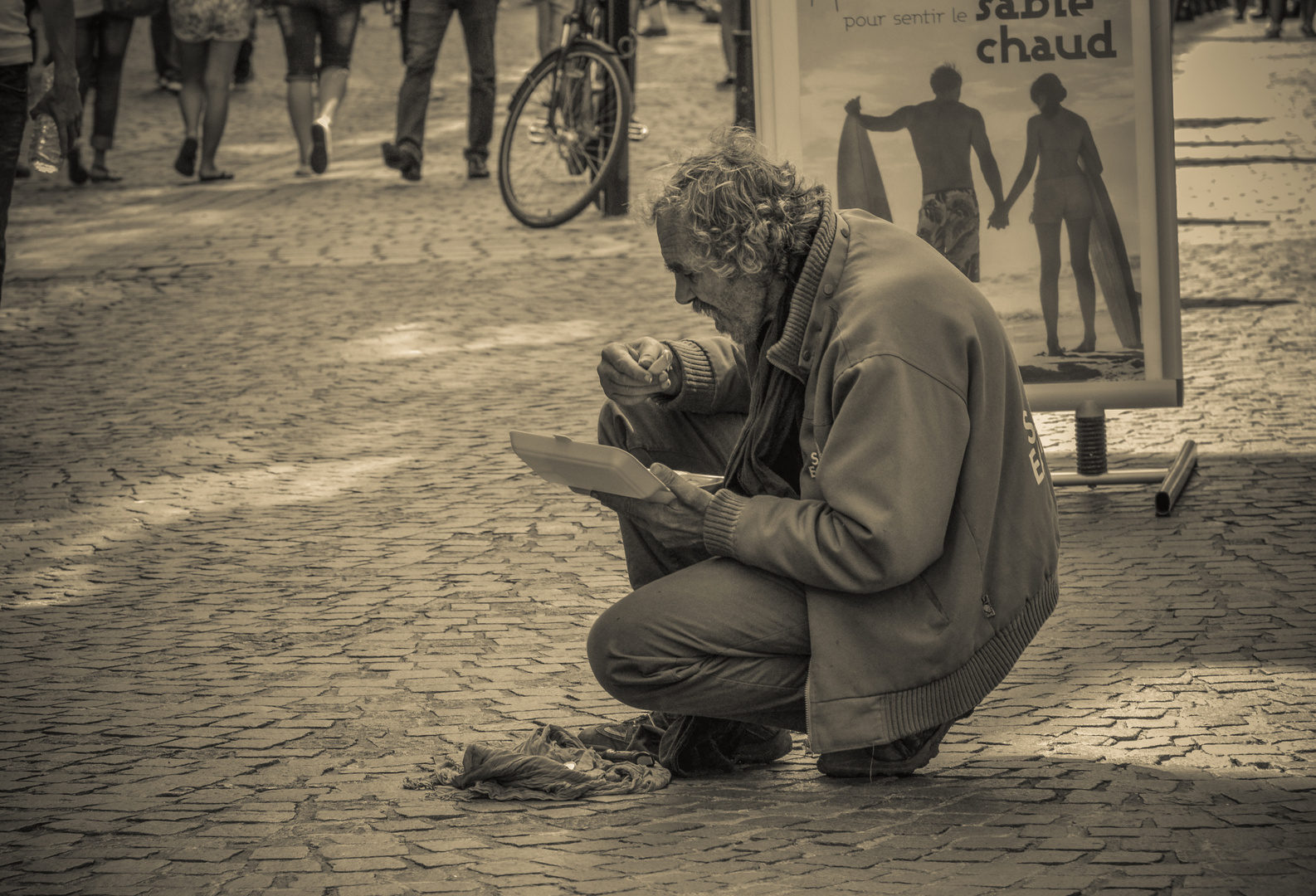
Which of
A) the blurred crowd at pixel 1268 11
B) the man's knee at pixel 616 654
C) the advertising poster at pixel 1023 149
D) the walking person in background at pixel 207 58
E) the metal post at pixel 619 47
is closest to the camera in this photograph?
the man's knee at pixel 616 654

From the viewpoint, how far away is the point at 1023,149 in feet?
14.6

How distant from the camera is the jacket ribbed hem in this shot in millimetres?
2658

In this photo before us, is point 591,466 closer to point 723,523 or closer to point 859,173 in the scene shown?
point 723,523

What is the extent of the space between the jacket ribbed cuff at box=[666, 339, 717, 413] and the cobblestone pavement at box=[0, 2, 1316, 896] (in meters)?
0.74

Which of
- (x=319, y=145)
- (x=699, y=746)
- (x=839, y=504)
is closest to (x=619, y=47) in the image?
(x=319, y=145)

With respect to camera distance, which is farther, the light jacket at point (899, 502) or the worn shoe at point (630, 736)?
the worn shoe at point (630, 736)

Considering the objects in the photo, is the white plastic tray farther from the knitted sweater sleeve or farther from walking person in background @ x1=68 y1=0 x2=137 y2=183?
walking person in background @ x1=68 y1=0 x2=137 y2=183

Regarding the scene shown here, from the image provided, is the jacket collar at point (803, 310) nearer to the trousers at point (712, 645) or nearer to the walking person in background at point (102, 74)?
the trousers at point (712, 645)

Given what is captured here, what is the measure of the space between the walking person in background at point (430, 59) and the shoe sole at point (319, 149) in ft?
1.42

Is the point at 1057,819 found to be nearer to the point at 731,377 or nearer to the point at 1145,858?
the point at 1145,858

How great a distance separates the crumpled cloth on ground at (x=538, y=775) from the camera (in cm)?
290

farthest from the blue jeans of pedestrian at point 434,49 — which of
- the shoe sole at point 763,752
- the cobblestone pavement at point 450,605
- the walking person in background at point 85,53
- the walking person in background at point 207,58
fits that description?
the shoe sole at point 763,752

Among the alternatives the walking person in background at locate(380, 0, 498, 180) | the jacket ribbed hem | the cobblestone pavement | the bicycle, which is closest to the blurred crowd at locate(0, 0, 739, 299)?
the walking person in background at locate(380, 0, 498, 180)

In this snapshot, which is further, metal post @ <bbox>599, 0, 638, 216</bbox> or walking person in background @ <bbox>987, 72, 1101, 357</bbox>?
metal post @ <bbox>599, 0, 638, 216</bbox>
